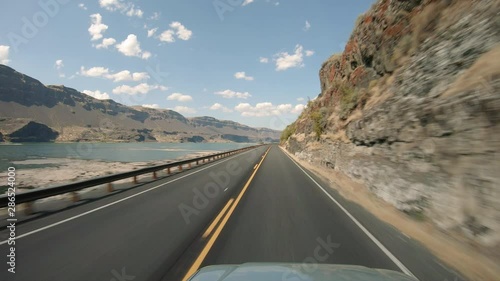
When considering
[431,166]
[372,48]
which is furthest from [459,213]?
[372,48]

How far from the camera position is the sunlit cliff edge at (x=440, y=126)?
686 cm

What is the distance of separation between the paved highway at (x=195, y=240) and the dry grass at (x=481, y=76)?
433 cm

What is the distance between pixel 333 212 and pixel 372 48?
59.4 feet

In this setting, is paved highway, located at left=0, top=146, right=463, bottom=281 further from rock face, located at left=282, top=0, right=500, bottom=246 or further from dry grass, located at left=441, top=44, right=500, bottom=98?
dry grass, located at left=441, top=44, right=500, bottom=98

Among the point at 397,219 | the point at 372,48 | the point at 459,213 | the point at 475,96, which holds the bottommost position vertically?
the point at 397,219

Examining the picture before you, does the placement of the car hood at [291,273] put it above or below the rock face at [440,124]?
below

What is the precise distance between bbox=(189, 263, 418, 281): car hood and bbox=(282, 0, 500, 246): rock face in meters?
3.99

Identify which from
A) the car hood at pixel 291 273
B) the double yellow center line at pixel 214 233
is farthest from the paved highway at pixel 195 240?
the car hood at pixel 291 273

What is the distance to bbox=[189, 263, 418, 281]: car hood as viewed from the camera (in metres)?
3.47

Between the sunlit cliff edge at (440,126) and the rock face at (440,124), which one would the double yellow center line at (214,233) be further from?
the rock face at (440,124)

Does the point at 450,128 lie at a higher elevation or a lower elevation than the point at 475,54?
lower

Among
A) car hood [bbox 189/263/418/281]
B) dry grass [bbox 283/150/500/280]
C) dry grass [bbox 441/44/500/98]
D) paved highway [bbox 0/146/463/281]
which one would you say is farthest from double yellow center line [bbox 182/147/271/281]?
dry grass [bbox 441/44/500/98]

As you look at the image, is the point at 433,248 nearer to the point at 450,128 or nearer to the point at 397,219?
the point at 397,219

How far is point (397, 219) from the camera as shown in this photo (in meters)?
8.84
